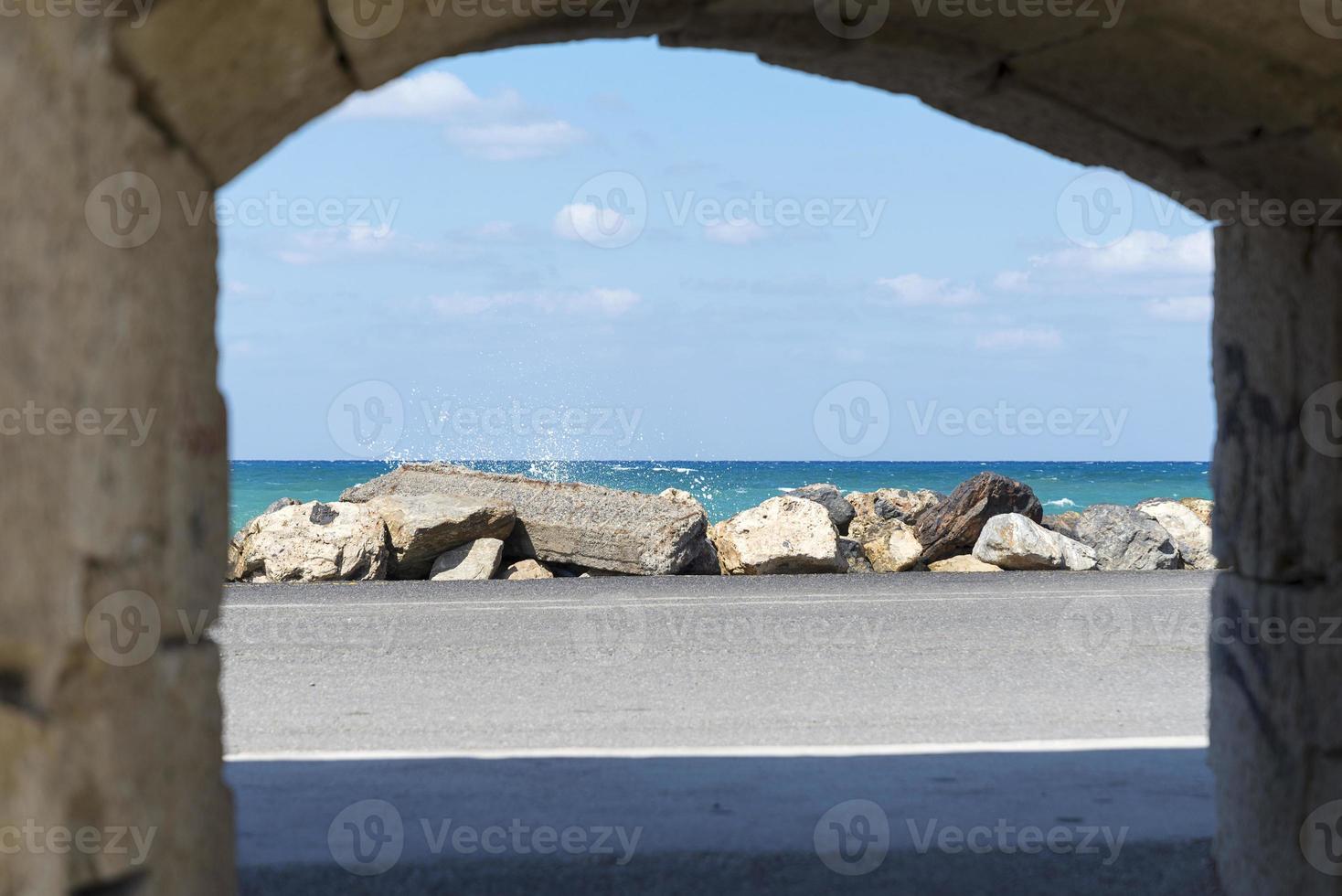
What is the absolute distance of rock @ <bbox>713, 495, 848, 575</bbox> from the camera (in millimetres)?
11906

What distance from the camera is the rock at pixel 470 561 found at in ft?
38.2

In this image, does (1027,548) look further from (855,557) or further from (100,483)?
(100,483)

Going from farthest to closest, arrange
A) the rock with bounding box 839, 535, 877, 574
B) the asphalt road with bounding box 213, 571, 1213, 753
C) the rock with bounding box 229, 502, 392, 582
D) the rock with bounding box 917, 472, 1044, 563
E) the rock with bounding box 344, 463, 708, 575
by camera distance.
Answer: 1. the rock with bounding box 917, 472, 1044, 563
2. the rock with bounding box 839, 535, 877, 574
3. the rock with bounding box 344, 463, 708, 575
4. the rock with bounding box 229, 502, 392, 582
5. the asphalt road with bounding box 213, 571, 1213, 753

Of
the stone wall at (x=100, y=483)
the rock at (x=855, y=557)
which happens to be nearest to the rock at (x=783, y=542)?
the rock at (x=855, y=557)

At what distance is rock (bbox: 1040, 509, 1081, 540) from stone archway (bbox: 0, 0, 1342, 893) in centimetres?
1064

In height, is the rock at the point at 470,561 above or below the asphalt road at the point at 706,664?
above

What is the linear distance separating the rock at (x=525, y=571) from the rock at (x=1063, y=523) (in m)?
5.89

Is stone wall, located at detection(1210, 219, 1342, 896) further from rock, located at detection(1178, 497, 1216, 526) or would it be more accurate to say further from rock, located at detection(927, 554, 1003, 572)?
rock, located at detection(1178, 497, 1216, 526)

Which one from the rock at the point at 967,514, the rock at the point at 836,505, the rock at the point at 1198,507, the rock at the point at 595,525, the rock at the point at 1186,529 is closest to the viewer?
the rock at the point at 595,525

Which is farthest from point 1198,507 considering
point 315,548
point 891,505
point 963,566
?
point 315,548

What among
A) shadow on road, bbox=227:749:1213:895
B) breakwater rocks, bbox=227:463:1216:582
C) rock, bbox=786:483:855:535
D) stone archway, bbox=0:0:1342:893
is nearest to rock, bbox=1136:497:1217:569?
breakwater rocks, bbox=227:463:1216:582

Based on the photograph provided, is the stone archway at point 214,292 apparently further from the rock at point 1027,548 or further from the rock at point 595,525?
the rock at point 1027,548

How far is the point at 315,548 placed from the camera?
37.4 feet

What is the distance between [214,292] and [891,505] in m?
13.5
